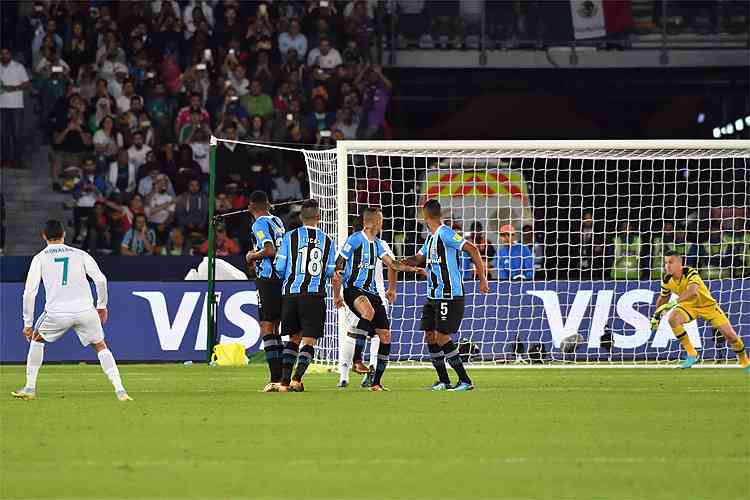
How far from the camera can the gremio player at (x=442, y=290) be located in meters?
14.6

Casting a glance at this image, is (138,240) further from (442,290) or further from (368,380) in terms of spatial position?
(442,290)

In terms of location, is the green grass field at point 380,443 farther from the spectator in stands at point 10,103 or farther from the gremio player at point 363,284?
the spectator in stands at point 10,103

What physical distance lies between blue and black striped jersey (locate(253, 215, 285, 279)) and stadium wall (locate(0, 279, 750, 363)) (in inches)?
244

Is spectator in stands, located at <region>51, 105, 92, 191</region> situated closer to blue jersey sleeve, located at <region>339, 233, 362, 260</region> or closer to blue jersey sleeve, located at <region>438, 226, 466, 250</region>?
blue jersey sleeve, located at <region>339, 233, 362, 260</region>

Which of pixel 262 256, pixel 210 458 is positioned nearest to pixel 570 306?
pixel 262 256

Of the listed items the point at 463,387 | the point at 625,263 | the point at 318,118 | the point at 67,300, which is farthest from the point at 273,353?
the point at 318,118

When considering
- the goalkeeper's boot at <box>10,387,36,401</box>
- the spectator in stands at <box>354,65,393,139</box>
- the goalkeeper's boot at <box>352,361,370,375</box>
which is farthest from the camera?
the spectator in stands at <box>354,65,393,139</box>

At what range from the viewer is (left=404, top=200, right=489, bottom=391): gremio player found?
14.6 meters

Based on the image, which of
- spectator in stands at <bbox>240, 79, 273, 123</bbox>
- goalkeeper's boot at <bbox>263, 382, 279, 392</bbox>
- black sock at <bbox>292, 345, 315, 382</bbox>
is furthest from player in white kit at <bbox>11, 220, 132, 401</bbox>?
spectator in stands at <bbox>240, 79, 273, 123</bbox>

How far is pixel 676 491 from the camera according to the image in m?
7.61

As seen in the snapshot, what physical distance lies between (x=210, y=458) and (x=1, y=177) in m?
18.3

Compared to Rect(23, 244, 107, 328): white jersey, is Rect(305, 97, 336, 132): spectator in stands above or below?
above

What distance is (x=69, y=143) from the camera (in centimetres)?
2534

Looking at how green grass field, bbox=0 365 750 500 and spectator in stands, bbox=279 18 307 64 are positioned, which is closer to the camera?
green grass field, bbox=0 365 750 500
